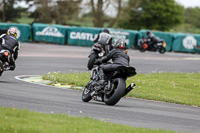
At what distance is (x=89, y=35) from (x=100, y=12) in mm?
17378

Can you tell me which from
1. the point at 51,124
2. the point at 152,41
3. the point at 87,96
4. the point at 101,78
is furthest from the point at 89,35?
the point at 51,124

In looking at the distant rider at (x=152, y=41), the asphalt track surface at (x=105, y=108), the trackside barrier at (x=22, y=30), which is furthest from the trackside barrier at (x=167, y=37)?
the asphalt track surface at (x=105, y=108)

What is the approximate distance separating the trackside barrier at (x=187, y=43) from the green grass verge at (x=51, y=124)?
30.9 metres

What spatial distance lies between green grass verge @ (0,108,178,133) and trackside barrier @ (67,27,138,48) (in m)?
30.8

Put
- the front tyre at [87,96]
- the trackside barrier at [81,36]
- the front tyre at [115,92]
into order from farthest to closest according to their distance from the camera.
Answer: the trackside barrier at [81,36]
the front tyre at [87,96]
the front tyre at [115,92]

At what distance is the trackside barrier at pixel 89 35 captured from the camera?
3844cm

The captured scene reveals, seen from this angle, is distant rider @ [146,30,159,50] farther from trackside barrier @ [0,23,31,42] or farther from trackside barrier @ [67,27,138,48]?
trackside barrier @ [0,23,31,42]

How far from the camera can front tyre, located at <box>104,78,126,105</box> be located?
31.5 feet

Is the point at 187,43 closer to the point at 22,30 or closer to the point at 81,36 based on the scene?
the point at 81,36

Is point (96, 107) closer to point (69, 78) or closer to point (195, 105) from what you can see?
point (195, 105)

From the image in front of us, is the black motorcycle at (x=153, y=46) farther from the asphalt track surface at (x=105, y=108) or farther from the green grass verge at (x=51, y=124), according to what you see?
the green grass verge at (x=51, y=124)

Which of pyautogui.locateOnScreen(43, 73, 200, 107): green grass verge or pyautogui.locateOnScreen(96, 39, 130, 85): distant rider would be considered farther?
pyautogui.locateOnScreen(43, 73, 200, 107): green grass verge

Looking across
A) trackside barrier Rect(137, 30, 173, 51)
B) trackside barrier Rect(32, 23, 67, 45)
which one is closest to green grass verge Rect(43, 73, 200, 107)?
trackside barrier Rect(137, 30, 173, 51)

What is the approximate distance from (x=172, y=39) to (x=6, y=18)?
38.9 meters
